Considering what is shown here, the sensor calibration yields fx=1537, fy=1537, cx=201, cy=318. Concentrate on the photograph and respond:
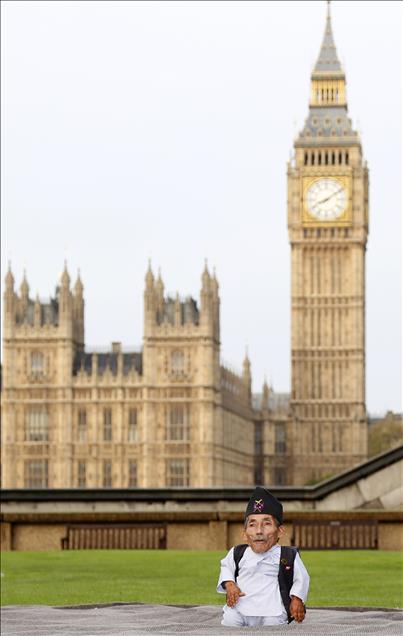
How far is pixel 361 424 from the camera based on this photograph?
91.4 m

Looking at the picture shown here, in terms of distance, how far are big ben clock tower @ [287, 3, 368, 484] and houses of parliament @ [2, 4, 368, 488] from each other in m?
0.08

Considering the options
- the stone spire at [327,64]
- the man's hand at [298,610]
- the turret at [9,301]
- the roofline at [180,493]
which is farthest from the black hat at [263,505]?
the stone spire at [327,64]

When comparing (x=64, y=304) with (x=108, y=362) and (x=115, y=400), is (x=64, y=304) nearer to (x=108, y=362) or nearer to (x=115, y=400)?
(x=108, y=362)

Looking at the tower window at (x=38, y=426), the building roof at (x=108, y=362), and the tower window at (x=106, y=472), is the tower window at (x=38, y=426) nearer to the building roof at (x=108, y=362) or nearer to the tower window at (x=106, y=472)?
the building roof at (x=108, y=362)

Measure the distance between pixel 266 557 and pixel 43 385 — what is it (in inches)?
3047

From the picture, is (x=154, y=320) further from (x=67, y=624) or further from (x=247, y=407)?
(x=67, y=624)

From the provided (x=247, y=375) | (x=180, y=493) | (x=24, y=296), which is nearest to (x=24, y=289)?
(x=24, y=296)

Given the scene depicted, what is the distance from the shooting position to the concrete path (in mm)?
6707

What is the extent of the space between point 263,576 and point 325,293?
88169 mm

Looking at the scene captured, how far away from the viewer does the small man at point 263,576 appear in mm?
7168

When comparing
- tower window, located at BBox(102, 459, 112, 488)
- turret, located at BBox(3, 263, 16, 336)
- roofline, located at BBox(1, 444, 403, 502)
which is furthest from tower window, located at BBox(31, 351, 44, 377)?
roofline, located at BBox(1, 444, 403, 502)

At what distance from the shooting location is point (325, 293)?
95.1 meters

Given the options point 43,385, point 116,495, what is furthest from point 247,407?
point 116,495

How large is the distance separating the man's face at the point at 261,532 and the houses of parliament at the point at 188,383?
243 ft
